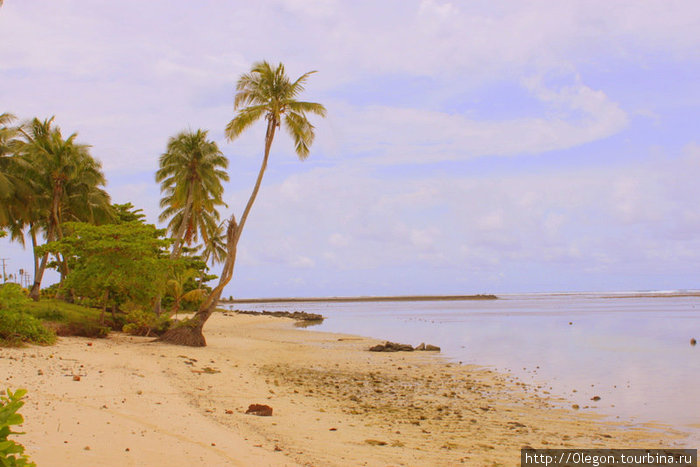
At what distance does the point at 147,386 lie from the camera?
35.1 ft

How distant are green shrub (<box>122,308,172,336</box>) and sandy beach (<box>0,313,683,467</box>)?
14.3ft

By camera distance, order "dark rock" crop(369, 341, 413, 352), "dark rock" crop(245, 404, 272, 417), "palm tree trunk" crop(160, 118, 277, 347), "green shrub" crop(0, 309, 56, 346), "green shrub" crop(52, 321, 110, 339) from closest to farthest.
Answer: "dark rock" crop(245, 404, 272, 417) < "green shrub" crop(0, 309, 56, 346) < "green shrub" crop(52, 321, 110, 339) < "palm tree trunk" crop(160, 118, 277, 347) < "dark rock" crop(369, 341, 413, 352)

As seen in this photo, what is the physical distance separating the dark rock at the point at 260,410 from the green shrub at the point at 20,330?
734 centimetres

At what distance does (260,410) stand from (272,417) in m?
0.30

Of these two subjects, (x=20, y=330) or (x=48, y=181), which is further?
(x=48, y=181)

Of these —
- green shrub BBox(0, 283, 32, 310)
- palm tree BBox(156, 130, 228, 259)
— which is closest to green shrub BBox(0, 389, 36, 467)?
green shrub BBox(0, 283, 32, 310)

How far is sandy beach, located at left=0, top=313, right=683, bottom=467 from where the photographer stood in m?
6.79

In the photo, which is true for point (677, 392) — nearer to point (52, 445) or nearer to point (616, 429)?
point (616, 429)

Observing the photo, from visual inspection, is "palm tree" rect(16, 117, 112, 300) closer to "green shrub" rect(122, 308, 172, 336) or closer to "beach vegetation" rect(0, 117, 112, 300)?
"beach vegetation" rect(0, 117, 112, 300)

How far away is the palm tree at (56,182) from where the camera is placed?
3112 cm

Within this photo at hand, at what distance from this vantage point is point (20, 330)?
13961 mm

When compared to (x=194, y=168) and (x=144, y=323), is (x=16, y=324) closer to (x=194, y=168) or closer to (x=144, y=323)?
(x=144, y=323)

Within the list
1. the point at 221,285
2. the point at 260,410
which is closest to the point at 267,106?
the point at 221,285

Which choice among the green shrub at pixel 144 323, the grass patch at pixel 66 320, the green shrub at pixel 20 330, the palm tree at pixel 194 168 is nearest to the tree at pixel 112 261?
the grass patch at pixel 66 320
